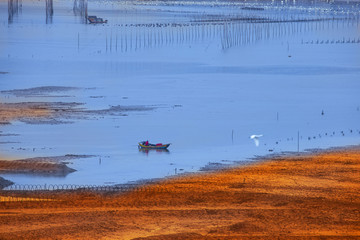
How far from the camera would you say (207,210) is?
14.5m

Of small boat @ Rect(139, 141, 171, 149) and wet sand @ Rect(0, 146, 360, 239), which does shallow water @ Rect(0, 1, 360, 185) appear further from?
wet sand @ Rect(0, 146, 360, 239)

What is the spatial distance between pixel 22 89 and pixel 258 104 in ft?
33.3

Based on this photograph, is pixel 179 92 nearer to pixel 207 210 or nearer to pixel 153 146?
pixel 153 146

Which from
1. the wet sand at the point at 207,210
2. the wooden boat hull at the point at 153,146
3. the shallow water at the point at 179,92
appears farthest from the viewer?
the wooden boat hull at the point at 153,146

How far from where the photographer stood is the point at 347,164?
20.2 metres

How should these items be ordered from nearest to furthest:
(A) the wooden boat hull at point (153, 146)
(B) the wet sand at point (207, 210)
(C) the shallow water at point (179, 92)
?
(B) the wet sand at point (207, 210) → (C) the shallow water at point (179, 92) → (A) the wooden boat hull at point (153, 146)

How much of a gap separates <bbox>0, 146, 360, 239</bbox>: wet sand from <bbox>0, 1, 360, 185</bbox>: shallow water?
2.78 metres

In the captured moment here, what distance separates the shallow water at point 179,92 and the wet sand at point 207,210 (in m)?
2.78

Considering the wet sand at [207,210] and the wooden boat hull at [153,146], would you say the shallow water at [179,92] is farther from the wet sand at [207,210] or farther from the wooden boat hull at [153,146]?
the wet sand at [207,210]

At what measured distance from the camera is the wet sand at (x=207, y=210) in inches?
510

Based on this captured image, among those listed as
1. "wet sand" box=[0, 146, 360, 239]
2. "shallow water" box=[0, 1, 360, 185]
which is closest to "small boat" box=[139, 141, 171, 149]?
"shallow water" box=[0, 1, 360, 185]

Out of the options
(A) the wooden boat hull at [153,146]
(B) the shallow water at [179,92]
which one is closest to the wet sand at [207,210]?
(B) the shallow water at [179,92]

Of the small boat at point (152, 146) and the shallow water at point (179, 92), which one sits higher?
the small boat at point (152, 146)

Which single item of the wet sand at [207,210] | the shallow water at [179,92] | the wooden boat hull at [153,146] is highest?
the wet sand at [207,210]
